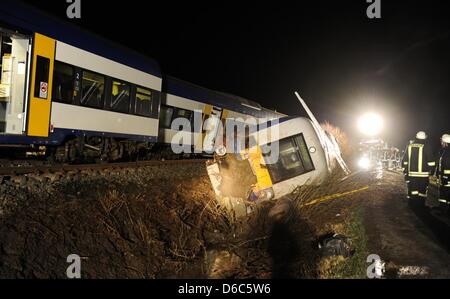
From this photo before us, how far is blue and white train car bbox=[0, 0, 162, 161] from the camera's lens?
693 centimetres

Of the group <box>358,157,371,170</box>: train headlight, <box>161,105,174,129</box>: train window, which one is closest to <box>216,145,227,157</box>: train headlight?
<box>161,105,174,129</box>: train window

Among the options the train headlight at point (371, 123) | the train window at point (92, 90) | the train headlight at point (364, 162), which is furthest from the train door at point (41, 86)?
the train headlight at point (371, 123)

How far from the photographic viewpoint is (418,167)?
7680 mm

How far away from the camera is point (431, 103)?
29.1 m

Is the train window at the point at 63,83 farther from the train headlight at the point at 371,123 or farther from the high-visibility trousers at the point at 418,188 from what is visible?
the train headlight at the point at 371,123

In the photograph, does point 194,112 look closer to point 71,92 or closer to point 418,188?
point 71,92

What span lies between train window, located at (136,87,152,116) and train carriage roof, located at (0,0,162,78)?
0.64 m

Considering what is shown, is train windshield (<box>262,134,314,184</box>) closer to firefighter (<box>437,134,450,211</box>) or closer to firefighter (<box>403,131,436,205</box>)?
firefighter (<box>403,131,436,205</box>)

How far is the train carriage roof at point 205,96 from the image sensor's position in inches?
496

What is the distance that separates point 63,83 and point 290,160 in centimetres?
506

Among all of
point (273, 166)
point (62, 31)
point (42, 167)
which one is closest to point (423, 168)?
point (273, 166)
